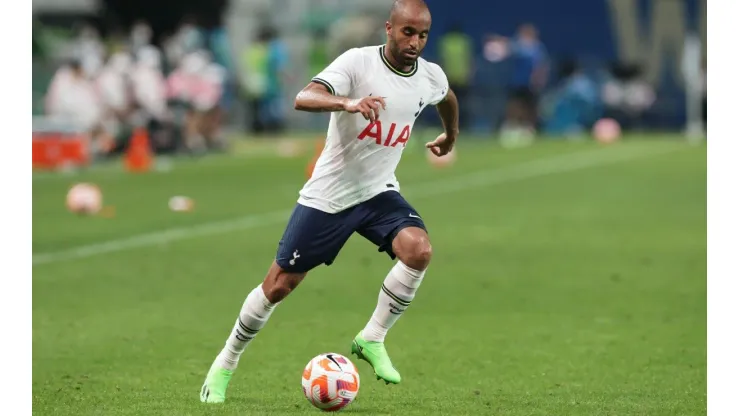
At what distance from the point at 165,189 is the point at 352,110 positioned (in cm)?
1530

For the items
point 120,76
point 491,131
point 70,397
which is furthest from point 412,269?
point 491,131

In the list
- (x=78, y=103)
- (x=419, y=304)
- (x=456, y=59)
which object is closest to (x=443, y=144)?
(x=419, y=304)

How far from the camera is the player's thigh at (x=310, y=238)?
8.22m

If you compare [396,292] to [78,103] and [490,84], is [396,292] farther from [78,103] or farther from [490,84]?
[490,84]

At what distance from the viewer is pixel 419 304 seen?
40.4 ft

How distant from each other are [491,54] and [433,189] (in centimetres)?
1908

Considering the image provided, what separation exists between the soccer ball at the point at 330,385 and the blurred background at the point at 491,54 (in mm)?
26700

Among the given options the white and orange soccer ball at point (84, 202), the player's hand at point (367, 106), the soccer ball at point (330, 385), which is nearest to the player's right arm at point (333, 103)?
the player's hand at point (367, 106)

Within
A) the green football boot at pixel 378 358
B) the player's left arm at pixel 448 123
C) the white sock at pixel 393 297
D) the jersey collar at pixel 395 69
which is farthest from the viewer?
the player's left arm at pixel 448 123

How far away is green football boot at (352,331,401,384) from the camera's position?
8.45 meters

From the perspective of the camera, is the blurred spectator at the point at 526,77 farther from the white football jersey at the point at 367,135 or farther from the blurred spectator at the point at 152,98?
A: the white football jersey at the point at 367,135

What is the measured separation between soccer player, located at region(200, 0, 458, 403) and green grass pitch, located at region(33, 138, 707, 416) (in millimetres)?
439

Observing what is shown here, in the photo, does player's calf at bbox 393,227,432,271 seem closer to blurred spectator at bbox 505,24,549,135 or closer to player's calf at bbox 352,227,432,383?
player's calf at bbox 352,227,432,383

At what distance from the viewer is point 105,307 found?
12047 mm
